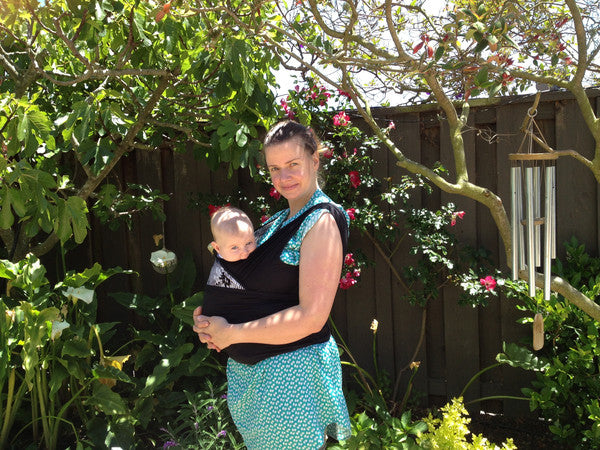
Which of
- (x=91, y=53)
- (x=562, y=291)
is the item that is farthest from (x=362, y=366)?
(x=91, y=53)

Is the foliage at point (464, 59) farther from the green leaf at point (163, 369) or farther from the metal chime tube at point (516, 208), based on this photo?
the green leaf at point (163, 369)

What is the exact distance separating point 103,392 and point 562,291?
2.29 metres

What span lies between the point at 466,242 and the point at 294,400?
2.00m

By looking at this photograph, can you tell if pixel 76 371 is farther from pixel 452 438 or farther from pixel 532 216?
pixel 532 216

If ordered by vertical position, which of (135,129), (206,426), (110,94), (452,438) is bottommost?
(206,426)

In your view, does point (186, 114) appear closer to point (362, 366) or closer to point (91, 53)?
point (91, 53)

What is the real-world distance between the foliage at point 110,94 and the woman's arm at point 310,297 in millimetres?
1169

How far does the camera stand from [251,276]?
5.54 ft

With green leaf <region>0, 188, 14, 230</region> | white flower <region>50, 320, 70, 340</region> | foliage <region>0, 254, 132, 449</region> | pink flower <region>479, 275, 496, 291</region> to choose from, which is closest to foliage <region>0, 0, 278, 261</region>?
green leaf <region>0, 188, 14, 230</region>

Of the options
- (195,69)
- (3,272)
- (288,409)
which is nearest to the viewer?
(288,409)

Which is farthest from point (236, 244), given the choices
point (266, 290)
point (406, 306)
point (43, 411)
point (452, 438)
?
point (406, 306)

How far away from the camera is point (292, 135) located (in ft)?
5.57

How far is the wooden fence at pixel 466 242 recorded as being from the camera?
3.13m

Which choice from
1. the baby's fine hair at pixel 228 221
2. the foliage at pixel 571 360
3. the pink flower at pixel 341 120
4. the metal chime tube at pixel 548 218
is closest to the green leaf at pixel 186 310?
the pink flower at pixel 341 120
